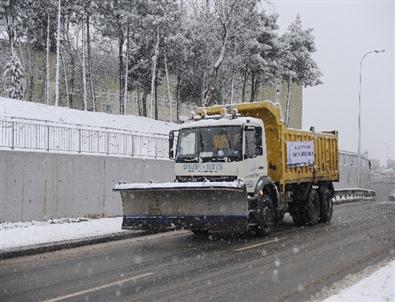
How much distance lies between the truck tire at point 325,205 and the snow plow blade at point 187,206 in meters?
6.59

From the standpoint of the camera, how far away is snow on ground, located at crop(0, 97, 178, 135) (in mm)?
29594

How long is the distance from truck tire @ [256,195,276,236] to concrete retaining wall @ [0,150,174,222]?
6.06 meters

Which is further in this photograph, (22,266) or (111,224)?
(111,224)

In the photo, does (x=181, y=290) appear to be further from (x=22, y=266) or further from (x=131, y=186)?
(x=131, y=186)

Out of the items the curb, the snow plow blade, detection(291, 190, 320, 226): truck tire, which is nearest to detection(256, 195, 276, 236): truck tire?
the snow plow blade

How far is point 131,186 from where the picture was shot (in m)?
13.9

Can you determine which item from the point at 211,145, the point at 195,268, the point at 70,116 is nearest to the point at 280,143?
the point at 211,145

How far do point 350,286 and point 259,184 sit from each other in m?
5.68

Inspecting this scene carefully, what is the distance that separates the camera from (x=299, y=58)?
56281mm

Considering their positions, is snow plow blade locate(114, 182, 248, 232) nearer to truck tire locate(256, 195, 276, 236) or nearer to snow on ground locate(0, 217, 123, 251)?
truck tire locate(256, 195, 276, 236)

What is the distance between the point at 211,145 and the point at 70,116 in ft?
67.8

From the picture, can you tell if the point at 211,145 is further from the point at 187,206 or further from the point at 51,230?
the point at 51,230

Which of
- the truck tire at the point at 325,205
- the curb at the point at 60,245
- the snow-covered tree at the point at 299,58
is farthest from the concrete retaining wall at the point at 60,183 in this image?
the snow-covered tree at the point at 299,58

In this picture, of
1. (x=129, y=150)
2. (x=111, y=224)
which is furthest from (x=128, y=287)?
(x=129, y=150)
